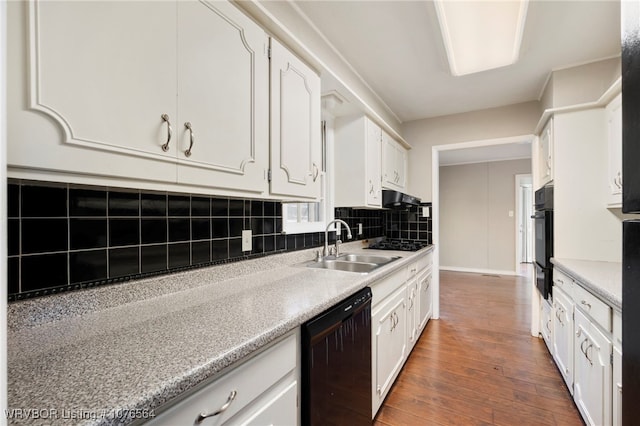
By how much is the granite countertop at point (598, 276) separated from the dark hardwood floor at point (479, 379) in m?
0.85

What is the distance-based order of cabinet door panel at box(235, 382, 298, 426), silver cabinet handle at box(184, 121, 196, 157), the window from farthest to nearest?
1. the window
2. silver cabinet handle at box(184, 121, 196, 157)
3. cabinet door panel at box(235, 382, 298, 426)

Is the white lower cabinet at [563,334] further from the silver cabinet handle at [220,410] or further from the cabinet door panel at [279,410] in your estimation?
the silver cabinet handle at [220,410]

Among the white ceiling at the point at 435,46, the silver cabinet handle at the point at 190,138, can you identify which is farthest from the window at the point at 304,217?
the white ceiling at the point at 435,46

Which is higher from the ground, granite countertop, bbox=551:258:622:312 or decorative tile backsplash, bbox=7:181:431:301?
decorative tile backsplash, bbox=7:181:431:301

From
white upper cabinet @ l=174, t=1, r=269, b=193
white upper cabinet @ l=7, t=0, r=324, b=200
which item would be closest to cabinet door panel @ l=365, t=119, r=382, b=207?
white upper cabinet @ l=7, t=0, r=324, b=200

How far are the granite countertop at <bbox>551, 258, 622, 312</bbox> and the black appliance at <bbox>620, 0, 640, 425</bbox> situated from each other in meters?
0.73

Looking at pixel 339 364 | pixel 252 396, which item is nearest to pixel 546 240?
pixel 339 364

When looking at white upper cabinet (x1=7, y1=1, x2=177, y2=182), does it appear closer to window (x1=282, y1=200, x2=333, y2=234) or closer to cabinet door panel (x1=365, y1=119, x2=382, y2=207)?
window (x1=282, y1=200, x2=333, y2=234)

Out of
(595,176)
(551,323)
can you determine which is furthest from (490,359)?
(595,176)

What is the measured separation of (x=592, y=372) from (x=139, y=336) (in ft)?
6.95

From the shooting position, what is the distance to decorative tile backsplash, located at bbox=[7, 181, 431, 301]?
826 mm

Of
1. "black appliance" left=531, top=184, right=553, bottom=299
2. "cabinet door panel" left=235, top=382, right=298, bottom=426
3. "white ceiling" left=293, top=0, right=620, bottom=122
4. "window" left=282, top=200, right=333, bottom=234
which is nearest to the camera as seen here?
"cabinet door panel" left=235, top=382, right=298, bottom=426

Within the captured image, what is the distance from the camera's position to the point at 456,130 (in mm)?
3412

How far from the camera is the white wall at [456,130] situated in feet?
10.1
